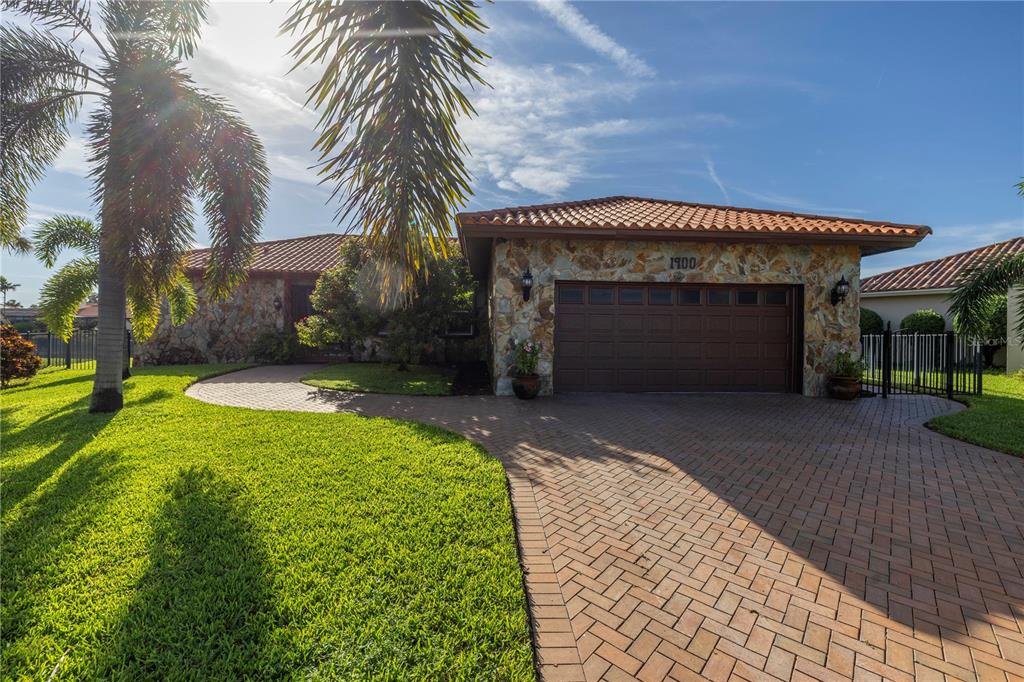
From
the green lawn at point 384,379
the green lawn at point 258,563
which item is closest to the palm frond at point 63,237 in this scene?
the green lawn at point 384,379

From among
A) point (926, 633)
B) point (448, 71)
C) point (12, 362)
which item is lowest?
point (926, 633)

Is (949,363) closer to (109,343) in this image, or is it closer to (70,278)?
(109,343)

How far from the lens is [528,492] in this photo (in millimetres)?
4133

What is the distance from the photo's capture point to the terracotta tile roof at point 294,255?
621 inches

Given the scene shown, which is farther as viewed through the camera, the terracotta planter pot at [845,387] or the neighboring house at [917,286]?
the neighboring house at [917,286]

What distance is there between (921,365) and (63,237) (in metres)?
21.8

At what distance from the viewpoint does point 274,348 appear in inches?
594

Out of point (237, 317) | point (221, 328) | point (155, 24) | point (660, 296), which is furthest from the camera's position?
point (237, 317)

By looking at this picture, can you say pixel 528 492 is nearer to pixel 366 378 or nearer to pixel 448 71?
pixel 448 71

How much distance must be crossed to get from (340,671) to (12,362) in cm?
1598

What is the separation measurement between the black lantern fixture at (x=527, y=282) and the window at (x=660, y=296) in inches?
109

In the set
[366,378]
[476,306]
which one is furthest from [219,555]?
[476,306]

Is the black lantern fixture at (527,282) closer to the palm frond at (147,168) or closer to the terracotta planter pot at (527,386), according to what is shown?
the terracotta planter pot at (527,386)

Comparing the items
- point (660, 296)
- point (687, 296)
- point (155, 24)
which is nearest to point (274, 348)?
point (155, 24)
